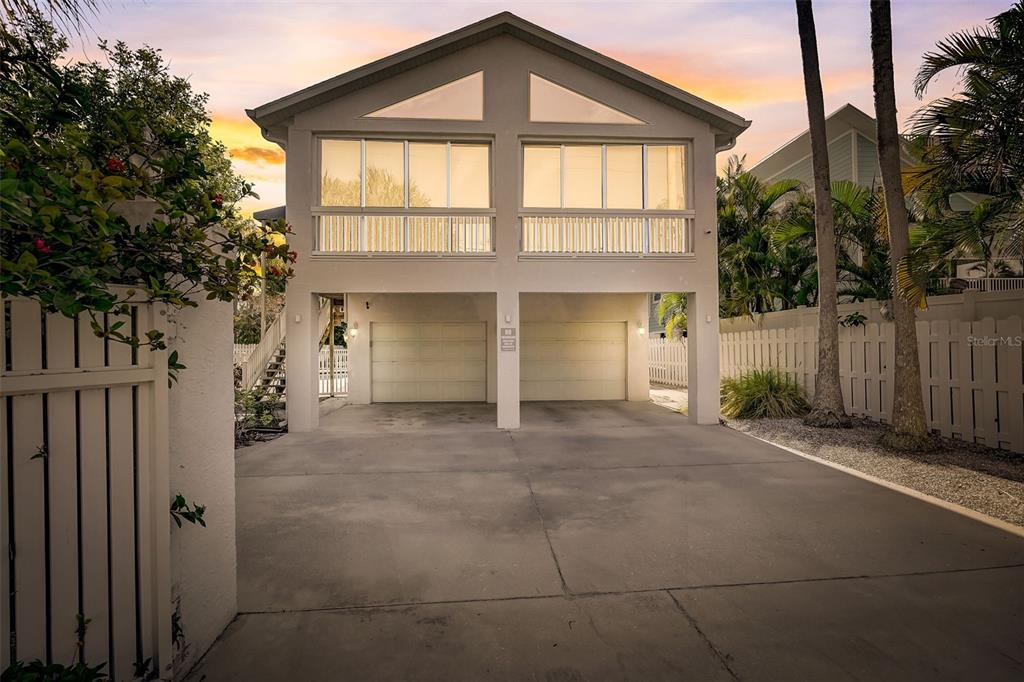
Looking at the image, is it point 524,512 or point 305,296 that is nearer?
point 524,512

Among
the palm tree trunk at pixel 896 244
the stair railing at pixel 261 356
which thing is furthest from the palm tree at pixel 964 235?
the stair railing at pixel 261 356

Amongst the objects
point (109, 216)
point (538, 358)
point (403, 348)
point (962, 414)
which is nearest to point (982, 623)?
point (109, 216)

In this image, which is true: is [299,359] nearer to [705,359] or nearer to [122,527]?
[122,527]

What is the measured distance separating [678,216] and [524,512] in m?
7.14

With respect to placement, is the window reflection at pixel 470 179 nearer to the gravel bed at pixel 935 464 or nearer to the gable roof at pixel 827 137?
the gravel bed at pixel 935 464

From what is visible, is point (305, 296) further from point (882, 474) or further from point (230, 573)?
point (882, 474)

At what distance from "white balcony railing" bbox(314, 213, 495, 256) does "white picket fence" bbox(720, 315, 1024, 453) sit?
277 inches

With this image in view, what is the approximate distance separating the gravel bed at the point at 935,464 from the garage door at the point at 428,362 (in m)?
7.13

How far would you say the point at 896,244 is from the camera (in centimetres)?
750

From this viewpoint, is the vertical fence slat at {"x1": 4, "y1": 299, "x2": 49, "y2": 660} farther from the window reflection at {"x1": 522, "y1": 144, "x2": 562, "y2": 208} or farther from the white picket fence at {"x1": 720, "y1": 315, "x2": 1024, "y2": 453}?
the white picket fence at {"x1": 720, "y1": 315, "x2": 1024, "y2": 453}

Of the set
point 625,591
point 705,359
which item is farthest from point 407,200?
point 625,591

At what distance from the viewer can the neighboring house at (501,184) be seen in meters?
9.31

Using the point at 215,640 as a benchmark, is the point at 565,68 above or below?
above

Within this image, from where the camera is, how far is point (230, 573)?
2.98 meters
